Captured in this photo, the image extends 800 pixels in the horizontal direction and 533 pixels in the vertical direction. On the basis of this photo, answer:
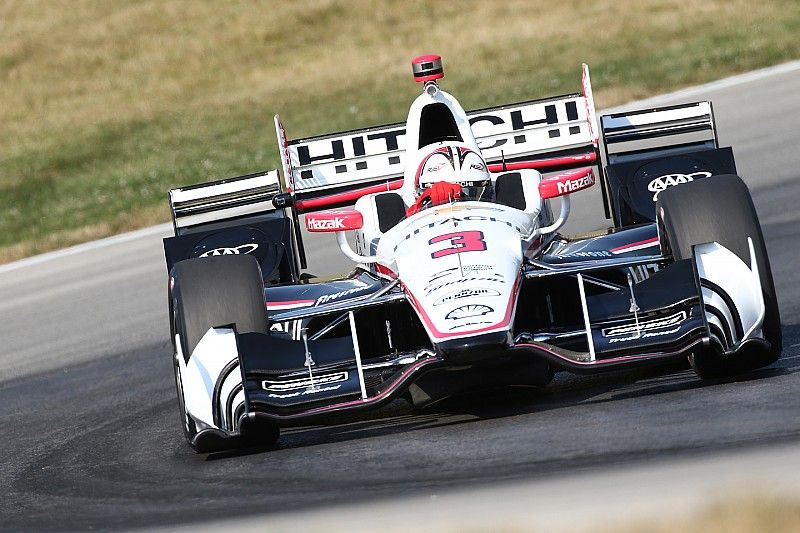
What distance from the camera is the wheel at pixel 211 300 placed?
762cm

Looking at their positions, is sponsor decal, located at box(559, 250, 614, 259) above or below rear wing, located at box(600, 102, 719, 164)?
below

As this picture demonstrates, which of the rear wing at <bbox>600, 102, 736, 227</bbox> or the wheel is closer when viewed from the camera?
the wheel

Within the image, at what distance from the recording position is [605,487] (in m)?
5.50

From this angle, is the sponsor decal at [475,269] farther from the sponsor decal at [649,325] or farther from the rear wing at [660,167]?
the rear wing at [660,167]

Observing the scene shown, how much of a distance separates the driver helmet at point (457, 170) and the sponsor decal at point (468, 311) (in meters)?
1.95

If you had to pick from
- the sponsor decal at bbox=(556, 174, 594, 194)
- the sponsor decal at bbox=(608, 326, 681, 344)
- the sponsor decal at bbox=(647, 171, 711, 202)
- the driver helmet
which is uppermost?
the driver helmet

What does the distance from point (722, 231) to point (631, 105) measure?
11847 mm

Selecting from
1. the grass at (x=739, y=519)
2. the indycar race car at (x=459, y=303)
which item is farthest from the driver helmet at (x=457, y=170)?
the grass at (x=739, y=519)

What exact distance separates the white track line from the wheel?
8.63m

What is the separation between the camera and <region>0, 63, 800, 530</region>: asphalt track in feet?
20.4

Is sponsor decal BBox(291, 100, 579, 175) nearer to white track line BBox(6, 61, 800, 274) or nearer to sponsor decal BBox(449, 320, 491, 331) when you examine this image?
sponsor decal BBox(449, 320, 491, 331)

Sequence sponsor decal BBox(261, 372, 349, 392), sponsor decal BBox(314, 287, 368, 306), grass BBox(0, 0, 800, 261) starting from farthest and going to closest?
grass BBox(0, 0, 800, 261) < sponsor decal BBox(314, 287, 368, 306) < sponsor decal BBox(261, 372, 349, 392)

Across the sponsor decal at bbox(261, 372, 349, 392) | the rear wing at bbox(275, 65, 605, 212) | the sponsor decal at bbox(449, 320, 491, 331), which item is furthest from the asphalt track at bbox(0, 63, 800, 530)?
the rear wing at bbox(275, 65, 605, 212)

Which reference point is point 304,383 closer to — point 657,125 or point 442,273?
point 442,273
